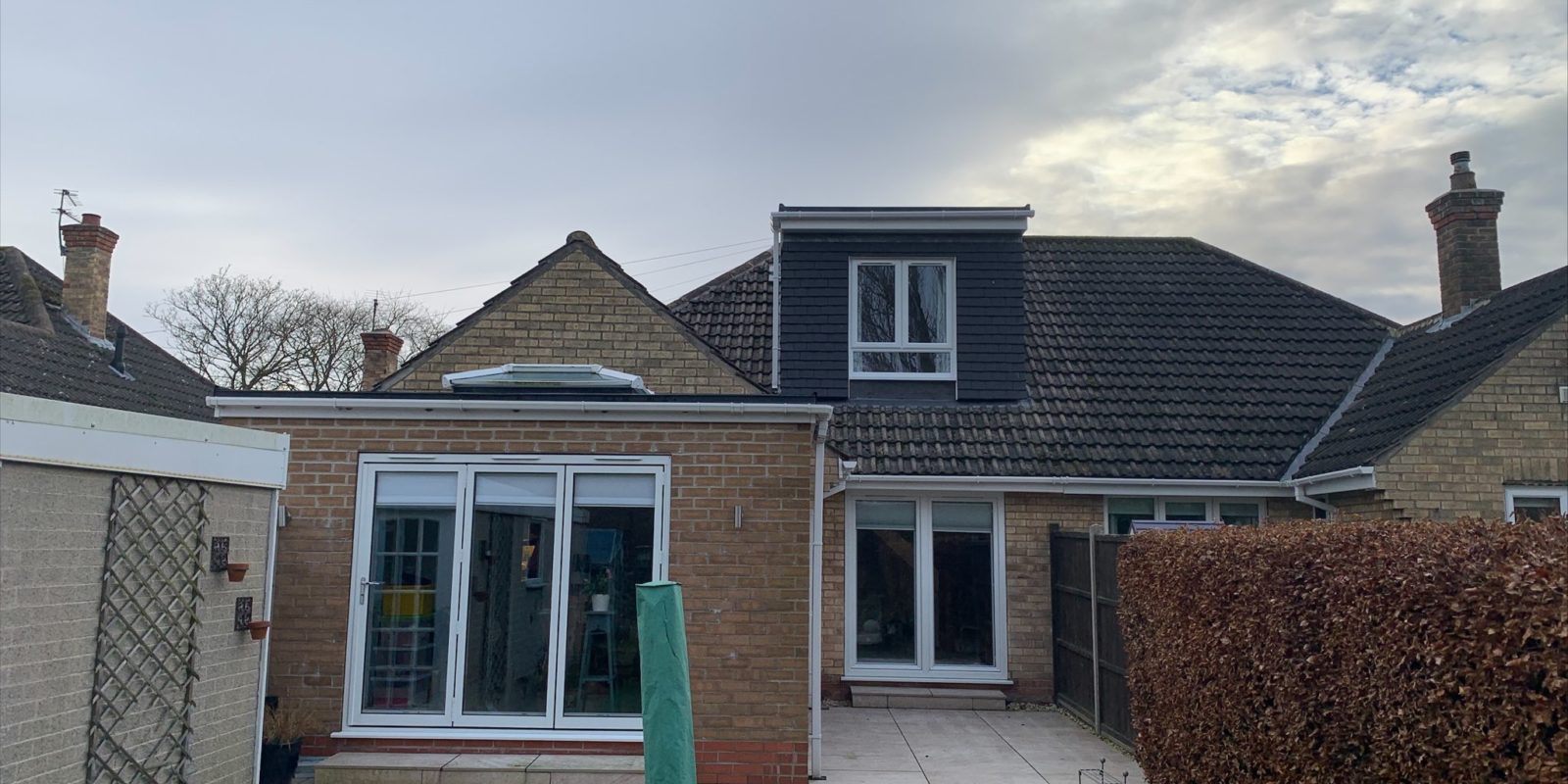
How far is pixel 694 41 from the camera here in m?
12.8

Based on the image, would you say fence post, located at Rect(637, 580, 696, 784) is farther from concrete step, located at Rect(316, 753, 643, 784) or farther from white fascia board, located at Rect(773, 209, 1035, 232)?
white fascia board, located at Rect(773, 209, 1035, 232)

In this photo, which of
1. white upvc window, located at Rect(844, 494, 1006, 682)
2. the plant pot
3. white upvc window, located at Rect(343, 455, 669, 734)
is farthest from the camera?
white upvc window, located at Rect(844, 494, 1006, 682)

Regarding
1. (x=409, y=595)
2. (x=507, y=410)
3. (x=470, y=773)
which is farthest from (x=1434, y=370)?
(x=409, y=595)

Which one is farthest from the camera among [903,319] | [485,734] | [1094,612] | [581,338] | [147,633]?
[903,319]

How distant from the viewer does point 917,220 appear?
42.0 feet

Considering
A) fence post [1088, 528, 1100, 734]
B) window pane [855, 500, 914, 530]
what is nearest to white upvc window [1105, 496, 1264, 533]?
fence post [1088, 528, 1100, 734]

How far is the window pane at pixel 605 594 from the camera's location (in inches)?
290

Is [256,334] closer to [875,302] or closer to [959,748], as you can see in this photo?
[875,302]

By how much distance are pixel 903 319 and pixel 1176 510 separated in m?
4.24

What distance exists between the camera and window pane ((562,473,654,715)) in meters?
7.38

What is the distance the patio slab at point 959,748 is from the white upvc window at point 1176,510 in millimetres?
2567

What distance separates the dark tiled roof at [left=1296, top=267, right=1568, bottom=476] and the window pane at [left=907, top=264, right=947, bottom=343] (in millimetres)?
4764

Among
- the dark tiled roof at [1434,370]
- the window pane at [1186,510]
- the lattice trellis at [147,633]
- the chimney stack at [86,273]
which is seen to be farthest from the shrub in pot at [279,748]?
the chimney stack at [86,273]

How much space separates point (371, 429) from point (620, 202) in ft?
31.1
